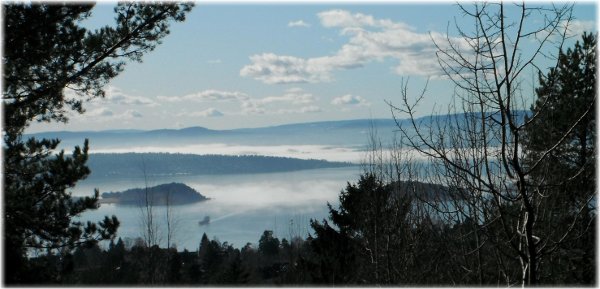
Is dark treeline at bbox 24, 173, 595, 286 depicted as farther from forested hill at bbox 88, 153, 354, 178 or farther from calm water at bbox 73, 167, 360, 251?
forested hill at bbox 88, 153, 354, 178

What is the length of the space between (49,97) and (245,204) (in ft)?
174

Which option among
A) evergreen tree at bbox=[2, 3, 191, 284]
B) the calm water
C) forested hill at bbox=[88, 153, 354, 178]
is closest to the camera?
evergreen tree at bbox=[2, 3, 191, 284]

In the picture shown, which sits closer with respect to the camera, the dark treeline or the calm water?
the dark treeline

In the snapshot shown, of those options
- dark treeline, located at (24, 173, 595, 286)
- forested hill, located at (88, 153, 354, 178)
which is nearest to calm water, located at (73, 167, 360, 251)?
forested hill, located at (88, 153, 354, 178)

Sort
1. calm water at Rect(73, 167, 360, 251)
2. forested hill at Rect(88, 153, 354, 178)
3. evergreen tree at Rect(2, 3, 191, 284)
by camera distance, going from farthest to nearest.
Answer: forested hill at Rect(88, 153, 354, 178)
calm water at Rect(73, 167, 360, 251)
evergreen tree at Rect(2, 3, 191, 284)

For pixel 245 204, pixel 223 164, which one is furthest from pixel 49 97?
pixel 223 164

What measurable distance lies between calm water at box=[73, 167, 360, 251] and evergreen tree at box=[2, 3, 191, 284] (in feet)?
85.8

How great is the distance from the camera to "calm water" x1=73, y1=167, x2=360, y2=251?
42812mm

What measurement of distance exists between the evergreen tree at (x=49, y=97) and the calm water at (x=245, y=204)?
26.1 metres

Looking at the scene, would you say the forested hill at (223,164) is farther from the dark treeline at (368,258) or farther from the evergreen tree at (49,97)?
the evergreen tree at (49,97)

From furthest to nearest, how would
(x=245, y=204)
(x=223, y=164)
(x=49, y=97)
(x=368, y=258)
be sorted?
(x=223, y=164) → (x=245, y=204) → (x=368, y=258) → (x=49, y=97)

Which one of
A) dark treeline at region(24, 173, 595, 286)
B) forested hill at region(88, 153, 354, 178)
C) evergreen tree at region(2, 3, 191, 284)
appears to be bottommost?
dark treeline at region(24, 173, 595, 286)

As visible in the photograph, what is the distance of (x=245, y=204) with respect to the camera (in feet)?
197

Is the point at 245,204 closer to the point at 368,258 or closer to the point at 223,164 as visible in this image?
the point at 223,164
